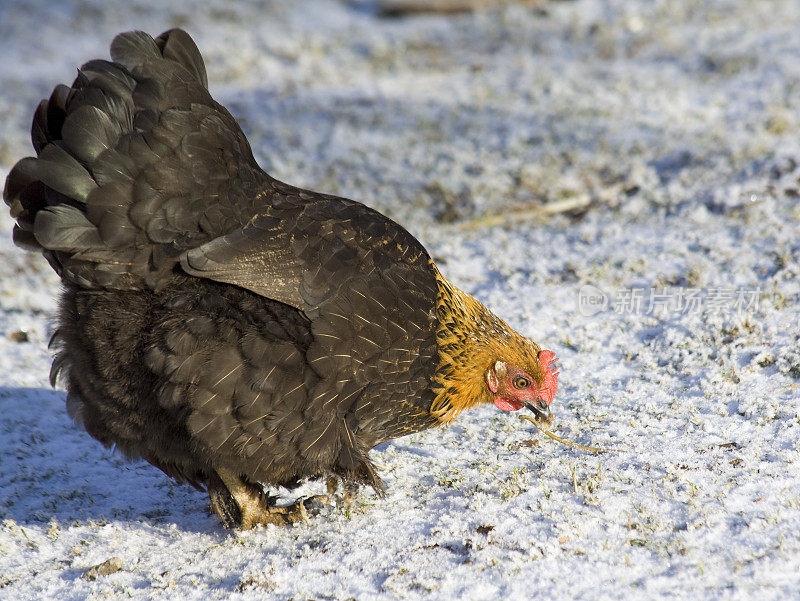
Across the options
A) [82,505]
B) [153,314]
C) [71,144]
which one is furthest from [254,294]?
[82,505]

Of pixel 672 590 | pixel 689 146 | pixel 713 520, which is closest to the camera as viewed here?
pixel 672 590

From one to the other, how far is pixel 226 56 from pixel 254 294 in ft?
32.3

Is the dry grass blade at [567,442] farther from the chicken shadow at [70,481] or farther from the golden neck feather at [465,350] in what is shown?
the chicken shadow at [70,481]

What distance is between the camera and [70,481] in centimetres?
461

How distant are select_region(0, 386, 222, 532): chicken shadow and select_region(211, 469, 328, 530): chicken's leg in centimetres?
21

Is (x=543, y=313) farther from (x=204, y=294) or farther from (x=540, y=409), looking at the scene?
(x=204, y=294)

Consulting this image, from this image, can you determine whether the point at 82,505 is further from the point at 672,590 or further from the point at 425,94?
the point at 425,94

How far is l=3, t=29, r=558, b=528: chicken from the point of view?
3.48 meters

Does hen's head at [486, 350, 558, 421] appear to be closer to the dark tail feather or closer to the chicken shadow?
the chicken shadow

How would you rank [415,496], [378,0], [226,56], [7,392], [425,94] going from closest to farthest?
[415,496]
[7,392]
[425,94]
[226,56]
[378,0]

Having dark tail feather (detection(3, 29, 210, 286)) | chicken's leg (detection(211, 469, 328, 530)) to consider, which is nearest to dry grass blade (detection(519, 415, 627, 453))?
chicken's leg (detection(211, 469, 328, 530))

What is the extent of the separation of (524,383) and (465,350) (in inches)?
15.8

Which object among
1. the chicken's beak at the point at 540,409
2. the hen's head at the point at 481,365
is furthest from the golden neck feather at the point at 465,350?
the chicken's beak at the point at 540,409

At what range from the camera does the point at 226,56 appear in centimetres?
1228
